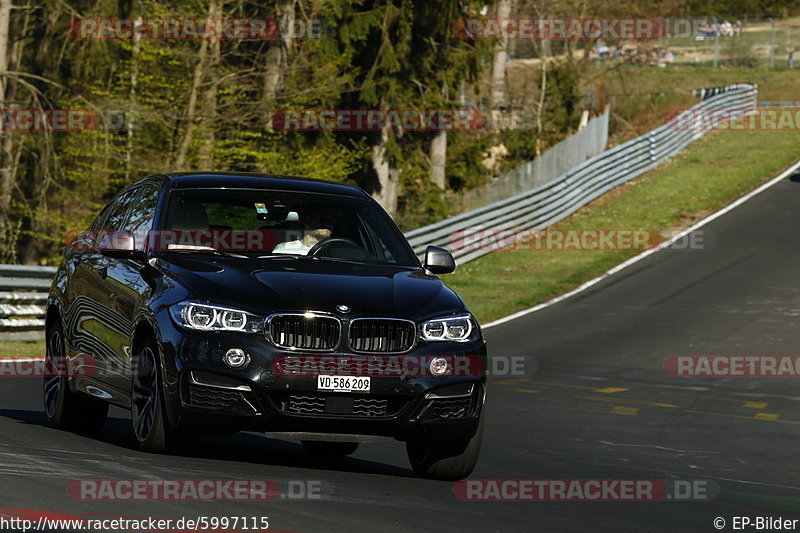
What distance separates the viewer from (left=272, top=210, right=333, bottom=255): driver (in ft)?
29.8

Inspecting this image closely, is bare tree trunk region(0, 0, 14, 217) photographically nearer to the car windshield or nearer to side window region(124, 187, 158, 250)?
side window region(124, 187, 158, 250)

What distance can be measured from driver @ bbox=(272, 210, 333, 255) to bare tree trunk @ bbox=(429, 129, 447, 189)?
35.2 meters

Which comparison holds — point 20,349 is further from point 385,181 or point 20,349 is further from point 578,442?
point 385,181

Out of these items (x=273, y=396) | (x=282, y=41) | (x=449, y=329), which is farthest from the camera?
(x=282, y=41)

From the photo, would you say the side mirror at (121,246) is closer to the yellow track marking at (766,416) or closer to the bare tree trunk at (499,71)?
the yellow track marking at (766,416)

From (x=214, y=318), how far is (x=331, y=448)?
242 centimetres

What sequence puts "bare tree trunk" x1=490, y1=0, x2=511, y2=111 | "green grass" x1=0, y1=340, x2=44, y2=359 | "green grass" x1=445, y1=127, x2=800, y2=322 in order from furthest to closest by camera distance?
"bare tree trunk" x1=490, y1=0, x2=511, y2=111
"green grass" x1=445, y1=127, x2=800, y2=322
"green grass" x1=0, y1=340, x2=44, y2=359

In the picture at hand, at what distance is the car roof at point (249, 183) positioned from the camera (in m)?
9.38

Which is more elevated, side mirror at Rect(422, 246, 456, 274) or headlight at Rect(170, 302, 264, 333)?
side mirror at Rect(422, 246, 456, 274)

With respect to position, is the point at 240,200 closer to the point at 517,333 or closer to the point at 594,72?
the point at 517,333

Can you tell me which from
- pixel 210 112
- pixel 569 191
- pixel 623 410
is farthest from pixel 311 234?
pixel 569 191

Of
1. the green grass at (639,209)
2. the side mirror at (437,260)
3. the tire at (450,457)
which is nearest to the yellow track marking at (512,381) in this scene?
the green grass at (639,209)

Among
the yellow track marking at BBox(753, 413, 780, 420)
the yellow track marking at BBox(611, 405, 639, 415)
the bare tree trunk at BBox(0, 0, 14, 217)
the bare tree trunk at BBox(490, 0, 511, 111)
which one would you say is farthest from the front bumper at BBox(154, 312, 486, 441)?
the bare tree trunk at BBox(490, 0, 511, 111)

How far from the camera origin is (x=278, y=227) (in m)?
9.24
